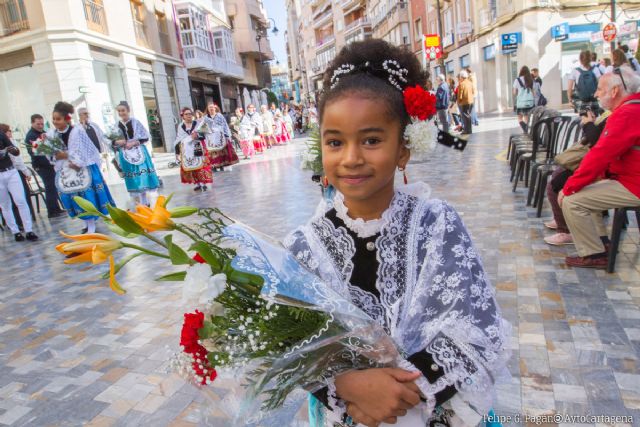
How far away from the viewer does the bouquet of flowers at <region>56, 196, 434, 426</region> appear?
102cm

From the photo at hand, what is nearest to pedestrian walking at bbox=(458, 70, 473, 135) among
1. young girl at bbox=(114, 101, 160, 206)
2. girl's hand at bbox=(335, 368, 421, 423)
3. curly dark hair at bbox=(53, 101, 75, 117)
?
young girl at bbox=(114, 101, 160, 206)

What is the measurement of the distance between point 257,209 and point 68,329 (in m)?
3.93

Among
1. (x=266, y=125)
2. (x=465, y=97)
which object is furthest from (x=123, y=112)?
(x=266, y=125)

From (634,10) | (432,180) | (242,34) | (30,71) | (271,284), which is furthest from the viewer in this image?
(242,34)

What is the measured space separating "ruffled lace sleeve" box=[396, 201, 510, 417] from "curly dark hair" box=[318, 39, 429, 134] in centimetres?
38

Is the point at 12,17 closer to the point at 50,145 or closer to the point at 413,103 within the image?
the point at 50,145

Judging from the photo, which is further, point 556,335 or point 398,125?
point 556,335

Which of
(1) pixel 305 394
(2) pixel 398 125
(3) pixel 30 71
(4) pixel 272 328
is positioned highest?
(3) pixel 30 71

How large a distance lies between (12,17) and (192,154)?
9207mm

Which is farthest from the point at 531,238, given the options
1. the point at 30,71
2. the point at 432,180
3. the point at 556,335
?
the point at 30,71

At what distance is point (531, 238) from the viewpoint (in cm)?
470

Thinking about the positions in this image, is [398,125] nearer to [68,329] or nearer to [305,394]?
[305,394]

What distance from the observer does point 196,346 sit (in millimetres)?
1120

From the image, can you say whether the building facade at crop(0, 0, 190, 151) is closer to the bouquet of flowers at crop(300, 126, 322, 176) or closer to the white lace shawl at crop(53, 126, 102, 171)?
the white lace shawl at crop(53, 126, 102, 171)
